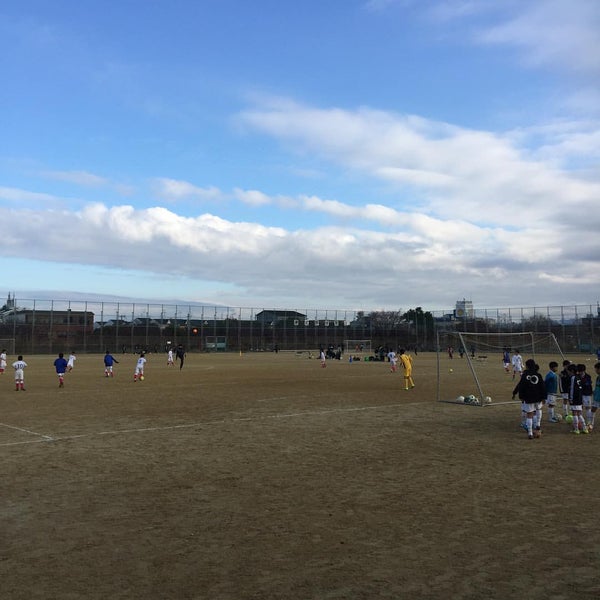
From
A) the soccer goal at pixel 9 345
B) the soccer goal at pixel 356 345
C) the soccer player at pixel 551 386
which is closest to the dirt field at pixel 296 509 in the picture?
the soccer player at pixel 551 386

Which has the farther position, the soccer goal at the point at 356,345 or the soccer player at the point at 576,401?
the soccer goal at the point at 356,345

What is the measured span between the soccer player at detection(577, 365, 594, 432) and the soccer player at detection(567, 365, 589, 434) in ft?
0.33

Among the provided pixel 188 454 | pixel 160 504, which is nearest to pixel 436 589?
pixel 160 504

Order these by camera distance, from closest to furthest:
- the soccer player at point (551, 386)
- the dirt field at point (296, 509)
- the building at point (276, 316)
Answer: the dirt field at point (296, 509)
the soccer player at point (551, 386)
the building at point (276, 316)

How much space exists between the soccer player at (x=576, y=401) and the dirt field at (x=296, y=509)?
1.43 feet

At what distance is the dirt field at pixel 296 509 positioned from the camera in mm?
5363

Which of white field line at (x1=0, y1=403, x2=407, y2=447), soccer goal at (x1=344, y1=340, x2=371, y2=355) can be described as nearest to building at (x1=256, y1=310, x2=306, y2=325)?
soccer goal at (x1=344, y1=340, x2=371, y2=355)

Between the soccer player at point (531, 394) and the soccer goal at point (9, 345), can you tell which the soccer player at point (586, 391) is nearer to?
the soccer player at point (531, 394)

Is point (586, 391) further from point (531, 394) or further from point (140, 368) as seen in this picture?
point (140, 368)

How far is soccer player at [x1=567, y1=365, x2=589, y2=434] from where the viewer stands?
13.3 meters

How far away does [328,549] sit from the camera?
619 cm

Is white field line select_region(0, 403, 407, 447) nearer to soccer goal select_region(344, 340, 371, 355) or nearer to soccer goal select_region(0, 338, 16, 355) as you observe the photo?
soccer goal select_region(0, 338, 16, 355)

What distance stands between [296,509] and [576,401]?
883 cm

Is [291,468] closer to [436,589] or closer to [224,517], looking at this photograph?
[224,517]
